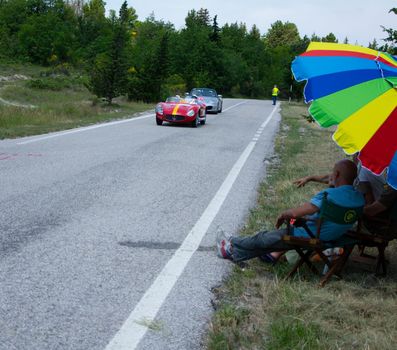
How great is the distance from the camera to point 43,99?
133 feet

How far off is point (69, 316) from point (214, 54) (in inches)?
3079

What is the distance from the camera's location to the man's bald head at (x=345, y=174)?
15.2 feet

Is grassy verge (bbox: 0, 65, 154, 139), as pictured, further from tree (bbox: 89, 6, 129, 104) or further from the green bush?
tree (bbox: 89, 6, 129, 104)

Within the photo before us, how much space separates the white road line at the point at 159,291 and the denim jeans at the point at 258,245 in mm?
461

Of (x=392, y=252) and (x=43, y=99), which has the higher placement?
(x=392, y=252)

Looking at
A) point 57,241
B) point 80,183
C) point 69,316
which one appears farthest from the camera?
point 80,183

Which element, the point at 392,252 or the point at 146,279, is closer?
the point at 146,279

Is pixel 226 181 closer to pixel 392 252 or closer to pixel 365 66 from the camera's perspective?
pixel 392 252

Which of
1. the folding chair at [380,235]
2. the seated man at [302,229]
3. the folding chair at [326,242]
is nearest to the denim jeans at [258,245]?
the seated man at [302,229]

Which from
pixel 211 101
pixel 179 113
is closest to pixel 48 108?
pixel 211 101

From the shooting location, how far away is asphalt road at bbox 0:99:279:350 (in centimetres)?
340

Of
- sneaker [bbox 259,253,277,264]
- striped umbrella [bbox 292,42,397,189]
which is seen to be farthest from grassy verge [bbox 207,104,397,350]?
striped umbrella [bbox 292,42,397,189]

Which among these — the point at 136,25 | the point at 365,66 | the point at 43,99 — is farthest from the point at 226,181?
the point at 136,25

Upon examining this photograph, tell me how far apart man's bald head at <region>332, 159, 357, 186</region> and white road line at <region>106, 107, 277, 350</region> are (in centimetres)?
153
